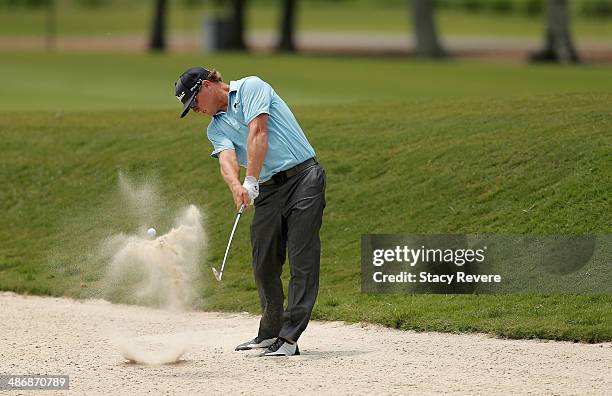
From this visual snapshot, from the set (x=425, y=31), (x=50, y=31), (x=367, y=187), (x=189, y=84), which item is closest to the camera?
(x=189, y=84)

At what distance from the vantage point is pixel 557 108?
1596 centimetres

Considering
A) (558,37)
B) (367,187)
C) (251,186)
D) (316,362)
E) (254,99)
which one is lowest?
(316,362)

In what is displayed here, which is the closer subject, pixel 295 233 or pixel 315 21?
pixel 295 233

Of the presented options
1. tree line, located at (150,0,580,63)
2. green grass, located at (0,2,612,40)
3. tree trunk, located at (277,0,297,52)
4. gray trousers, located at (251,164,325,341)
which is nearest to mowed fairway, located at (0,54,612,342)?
gray trousers, located at (251,164,325,341)

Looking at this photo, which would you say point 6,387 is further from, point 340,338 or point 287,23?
point 287,23

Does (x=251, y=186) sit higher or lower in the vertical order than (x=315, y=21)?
lower

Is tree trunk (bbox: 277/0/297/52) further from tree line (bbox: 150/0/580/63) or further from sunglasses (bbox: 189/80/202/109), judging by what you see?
sunglasses (bbox: 189/80/202/109)

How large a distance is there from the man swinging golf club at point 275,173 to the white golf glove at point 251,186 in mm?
41

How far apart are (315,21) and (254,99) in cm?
6211


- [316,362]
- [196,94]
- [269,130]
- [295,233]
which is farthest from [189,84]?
[316,362]

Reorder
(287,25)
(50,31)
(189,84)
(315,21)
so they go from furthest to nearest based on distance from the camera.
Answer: (315,21) < (50,31) < (287,25) < (189,84)

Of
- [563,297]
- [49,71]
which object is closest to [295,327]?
[563,297]

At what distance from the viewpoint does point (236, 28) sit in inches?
1863

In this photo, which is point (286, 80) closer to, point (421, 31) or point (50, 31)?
point (421, 31)
